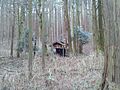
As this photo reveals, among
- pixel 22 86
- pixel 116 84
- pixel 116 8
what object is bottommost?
pixel 22 86

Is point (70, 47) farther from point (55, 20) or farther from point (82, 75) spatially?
point (55, 20)

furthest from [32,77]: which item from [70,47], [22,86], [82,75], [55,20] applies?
[55,20]

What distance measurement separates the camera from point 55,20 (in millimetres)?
43094

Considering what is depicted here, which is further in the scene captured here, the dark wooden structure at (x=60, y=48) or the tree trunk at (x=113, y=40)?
the dark wooden structure at (x=60, y=48)

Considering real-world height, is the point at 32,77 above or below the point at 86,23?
below

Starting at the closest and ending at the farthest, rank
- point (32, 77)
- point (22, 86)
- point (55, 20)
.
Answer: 1. point (22, 86)
2. point (32, 77)
3. point (55, 20)

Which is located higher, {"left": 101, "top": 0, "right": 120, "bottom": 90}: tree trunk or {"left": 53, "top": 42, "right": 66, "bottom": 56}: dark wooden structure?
{"left": 101, "top": 0, "right": 120, "bottom": 90}: tree trunk

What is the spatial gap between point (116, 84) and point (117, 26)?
0.95 m

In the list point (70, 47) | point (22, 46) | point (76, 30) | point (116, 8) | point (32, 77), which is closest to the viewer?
point (116, 8)

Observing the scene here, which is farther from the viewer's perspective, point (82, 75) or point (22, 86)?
point (82, 75)

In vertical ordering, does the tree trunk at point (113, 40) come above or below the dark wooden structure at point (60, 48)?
above

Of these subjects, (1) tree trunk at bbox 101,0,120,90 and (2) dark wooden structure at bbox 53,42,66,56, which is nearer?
(1) tree trunk at bbox 101,0,120,90

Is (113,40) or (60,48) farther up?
(113,40)

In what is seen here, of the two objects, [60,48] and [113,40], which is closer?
[113,40]
